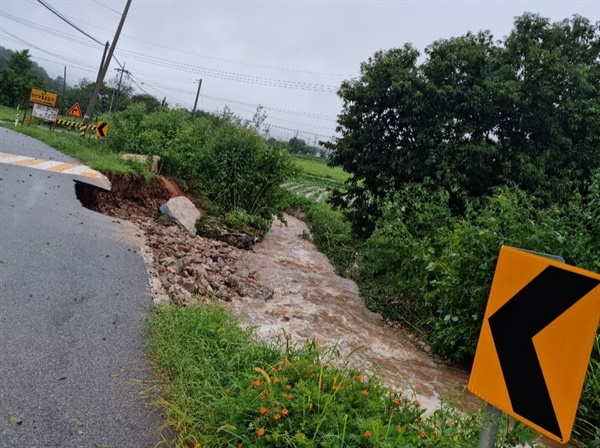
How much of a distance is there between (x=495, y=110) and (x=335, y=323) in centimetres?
671

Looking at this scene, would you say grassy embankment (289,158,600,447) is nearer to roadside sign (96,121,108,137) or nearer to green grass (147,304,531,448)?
green grass (147,304,531,448)

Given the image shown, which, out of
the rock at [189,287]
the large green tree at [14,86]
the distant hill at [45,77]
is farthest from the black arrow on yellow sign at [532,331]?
the distant hill at [45,77]

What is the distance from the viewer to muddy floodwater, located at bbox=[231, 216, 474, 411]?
4.79 m

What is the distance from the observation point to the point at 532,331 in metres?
1.14

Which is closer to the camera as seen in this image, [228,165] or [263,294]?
[263,294]

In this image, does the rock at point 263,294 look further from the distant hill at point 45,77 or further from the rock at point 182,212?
the distant hill at point 45,77

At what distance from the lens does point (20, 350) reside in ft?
9.63

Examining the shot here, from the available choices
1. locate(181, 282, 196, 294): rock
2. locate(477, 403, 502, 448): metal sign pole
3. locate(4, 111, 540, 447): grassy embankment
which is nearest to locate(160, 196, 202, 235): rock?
locate(181, 282, 196, 294): rock

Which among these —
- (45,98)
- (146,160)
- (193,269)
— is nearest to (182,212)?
(146,160)

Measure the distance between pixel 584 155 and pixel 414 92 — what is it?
4.22 m

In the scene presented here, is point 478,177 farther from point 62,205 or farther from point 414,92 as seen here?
point 62,205

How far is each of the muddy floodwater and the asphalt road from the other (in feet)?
4.23

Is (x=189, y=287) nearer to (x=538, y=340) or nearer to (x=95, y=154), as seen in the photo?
(x=538, y=340)

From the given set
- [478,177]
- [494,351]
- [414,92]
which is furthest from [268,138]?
[494,351]
